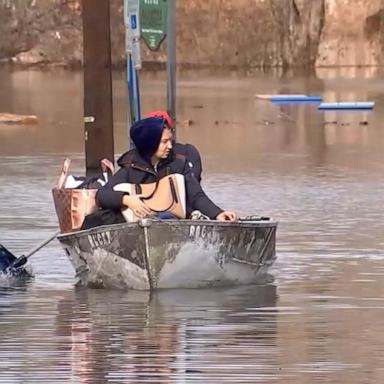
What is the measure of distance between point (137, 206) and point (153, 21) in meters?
5.87

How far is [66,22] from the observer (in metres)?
77.7

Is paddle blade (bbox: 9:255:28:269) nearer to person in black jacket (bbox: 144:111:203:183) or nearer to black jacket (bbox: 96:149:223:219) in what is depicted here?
black jacket (bbox: 96:149:223:219)

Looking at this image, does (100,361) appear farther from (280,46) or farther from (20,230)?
(280,46)

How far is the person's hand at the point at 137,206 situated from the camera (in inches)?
423

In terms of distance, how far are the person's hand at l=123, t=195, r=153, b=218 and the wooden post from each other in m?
6.00

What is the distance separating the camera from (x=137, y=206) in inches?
424

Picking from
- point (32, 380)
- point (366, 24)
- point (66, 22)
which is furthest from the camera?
point (66, 22)

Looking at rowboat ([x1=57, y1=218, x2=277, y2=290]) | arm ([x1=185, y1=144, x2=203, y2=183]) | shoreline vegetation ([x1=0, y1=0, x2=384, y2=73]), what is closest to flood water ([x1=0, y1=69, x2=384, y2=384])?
rowboat ([x1=57, y1=218, x2=277, y2=290])

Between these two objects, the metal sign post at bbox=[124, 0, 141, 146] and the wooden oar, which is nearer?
the wooden oar

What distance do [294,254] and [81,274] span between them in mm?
2540

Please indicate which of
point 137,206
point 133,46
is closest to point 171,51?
point 133,46

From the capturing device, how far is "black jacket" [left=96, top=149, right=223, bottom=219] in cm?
1096

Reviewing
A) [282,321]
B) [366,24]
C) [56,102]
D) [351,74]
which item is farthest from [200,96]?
[282,321]

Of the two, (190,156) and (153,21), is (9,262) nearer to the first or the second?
(190,156)
